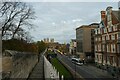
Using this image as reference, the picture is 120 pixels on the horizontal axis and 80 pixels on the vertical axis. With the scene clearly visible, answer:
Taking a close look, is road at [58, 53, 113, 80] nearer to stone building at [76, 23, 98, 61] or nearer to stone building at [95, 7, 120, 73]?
stone building at [95, 7, 120, 73]

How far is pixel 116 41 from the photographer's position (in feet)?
121

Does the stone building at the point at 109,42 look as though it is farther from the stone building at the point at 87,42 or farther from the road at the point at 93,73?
the stone building at the point at 87,42

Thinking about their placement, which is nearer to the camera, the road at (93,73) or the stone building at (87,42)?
the road at (93,73)

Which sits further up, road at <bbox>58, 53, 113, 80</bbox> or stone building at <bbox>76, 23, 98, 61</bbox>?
stone building at <bbox>76, 23, 98, 61</bbox>

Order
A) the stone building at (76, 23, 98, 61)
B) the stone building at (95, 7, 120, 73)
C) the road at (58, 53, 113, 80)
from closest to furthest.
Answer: the road at (58, 53, 113, 80) → the stone building at (95, 7, 120, 73) → the stone building at (76, 23, 98, 61)

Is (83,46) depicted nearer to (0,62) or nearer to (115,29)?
(115,29)

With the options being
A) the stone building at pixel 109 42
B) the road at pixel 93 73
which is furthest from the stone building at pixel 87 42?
the road at pixel 93 73

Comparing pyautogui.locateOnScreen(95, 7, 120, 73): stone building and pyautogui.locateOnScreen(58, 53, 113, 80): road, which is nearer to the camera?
pyautogui.locateOnScreen(58, 53, 113, 80): road

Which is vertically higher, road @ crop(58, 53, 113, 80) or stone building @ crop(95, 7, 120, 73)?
stone building @ crop(95, 7, 120, 73)

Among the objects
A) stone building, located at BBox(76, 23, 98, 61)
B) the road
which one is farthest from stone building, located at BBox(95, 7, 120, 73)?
stone building, located at BBox(76, 23, 98, 61)

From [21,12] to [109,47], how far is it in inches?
721

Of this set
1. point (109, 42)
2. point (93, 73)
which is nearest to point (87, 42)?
point (109, 42)

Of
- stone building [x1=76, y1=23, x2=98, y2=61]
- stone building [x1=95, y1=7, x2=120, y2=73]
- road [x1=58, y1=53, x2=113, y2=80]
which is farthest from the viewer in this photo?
stone building [x1=76, y1=23, x2=98, y2=61]

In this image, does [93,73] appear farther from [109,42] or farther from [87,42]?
[87,42]
